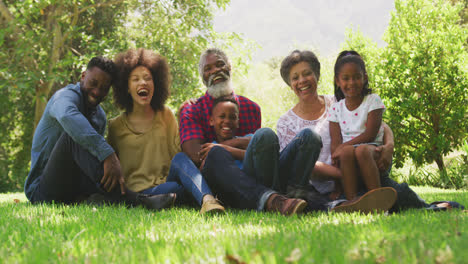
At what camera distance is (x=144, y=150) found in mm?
3951

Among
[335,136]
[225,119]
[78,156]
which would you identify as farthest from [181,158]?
[335,136]

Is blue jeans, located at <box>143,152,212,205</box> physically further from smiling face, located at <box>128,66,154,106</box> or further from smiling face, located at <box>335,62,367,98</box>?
smiling face, located at <box>335,62,367,98</box>

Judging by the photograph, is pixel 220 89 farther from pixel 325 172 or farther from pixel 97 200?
pixel 97 200

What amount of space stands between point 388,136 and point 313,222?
1542mm

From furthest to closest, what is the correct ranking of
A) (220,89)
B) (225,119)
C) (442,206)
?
1. (220,89)
2. (225,119)
3. (442,206)

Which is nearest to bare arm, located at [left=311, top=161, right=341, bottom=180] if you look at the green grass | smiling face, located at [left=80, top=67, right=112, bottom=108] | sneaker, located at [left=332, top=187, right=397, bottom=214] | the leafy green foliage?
sneaker, located at [left=332, top=187, right=397, bottom=214]

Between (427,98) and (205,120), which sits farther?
(427,98)

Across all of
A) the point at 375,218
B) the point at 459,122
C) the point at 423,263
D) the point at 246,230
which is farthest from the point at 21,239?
the point at 459,122

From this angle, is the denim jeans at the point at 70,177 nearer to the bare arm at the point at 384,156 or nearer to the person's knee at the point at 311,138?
the person's knee at the point at 311,138

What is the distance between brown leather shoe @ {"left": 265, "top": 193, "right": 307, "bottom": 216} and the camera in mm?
2617

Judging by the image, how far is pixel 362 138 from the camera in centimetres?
323

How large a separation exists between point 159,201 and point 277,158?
113 centimetres

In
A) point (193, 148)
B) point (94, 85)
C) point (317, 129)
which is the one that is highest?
point (94, 85)

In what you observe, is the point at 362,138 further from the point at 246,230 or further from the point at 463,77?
the point at 463,77
